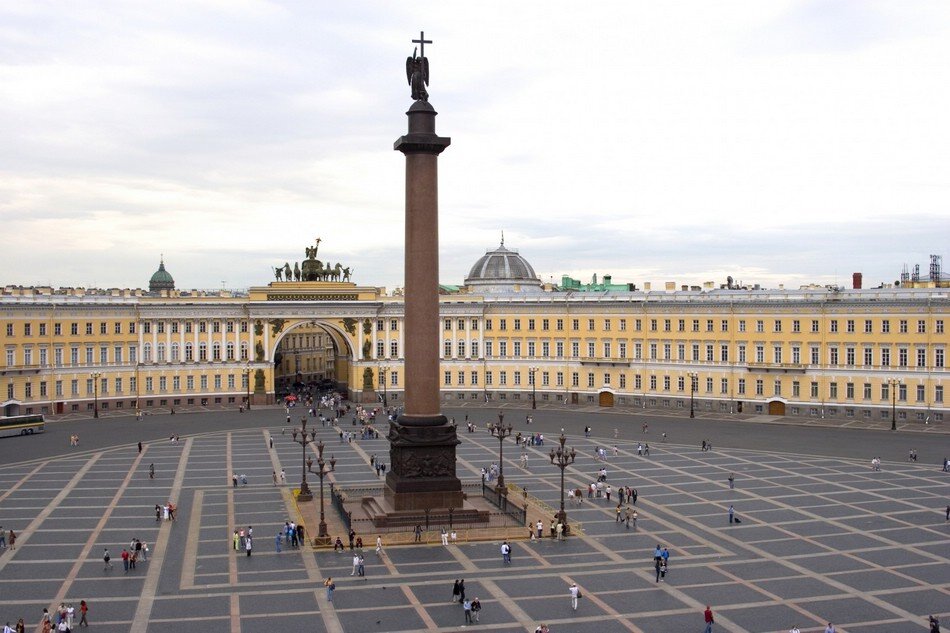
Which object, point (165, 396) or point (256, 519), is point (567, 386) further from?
point (256, 519)

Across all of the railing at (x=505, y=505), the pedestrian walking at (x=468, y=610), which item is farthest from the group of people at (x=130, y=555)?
the railing at (x=505, y=505)

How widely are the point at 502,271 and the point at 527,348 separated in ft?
71.0

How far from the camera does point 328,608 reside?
2952 centimetres

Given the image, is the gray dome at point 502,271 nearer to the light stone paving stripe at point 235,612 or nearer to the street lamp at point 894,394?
the street lamp at point 894,394

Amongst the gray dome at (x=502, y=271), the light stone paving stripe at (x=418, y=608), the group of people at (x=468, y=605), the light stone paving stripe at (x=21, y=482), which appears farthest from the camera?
the gray dome at (x=502, y=271)

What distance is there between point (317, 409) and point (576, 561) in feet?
173

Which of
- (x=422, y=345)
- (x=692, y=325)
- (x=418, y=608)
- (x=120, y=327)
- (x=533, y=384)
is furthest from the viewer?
(x=533, y=384)

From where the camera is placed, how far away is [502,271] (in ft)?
365

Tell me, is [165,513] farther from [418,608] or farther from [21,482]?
[418,608]

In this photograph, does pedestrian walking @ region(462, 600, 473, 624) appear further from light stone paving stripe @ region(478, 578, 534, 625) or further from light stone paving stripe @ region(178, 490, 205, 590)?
light stone paving stripe @ region(178, 490, 205, 590)

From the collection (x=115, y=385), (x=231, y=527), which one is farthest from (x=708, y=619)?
(x=115, y=385)

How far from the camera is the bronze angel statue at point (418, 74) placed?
4059 centimetres

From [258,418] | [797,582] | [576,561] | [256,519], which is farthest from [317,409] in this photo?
[797,582]

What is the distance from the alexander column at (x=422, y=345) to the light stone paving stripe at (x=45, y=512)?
1447cm
